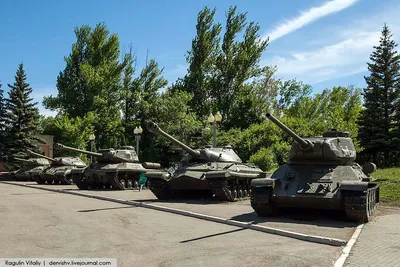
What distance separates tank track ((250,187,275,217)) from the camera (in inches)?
454

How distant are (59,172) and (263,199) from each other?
20886 mm

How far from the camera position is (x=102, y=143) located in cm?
Answer: 4772

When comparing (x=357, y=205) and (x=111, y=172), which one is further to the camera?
(x=111, y=172)

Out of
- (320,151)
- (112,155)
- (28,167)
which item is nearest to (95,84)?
(28,167)

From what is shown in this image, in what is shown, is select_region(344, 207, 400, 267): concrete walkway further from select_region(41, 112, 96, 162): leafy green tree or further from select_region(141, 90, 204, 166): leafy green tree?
select_region(41, 112, 96, 162): leafy green tree

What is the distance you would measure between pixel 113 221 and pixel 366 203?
19.8ft

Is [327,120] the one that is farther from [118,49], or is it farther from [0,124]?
[0,124]

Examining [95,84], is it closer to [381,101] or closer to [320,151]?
[381,101]

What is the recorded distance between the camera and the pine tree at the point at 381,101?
29375mm

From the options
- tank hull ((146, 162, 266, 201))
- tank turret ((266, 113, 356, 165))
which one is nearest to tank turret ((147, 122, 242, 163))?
tank hull ((146, 162, 266, 201))

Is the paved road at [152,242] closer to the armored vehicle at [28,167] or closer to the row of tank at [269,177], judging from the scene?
the row of tank at [269,177]

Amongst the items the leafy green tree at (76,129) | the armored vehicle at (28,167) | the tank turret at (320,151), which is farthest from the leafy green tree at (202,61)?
the tank turret at (320,151)

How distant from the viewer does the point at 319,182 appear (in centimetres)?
1182

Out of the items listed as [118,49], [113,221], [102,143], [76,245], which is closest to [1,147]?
[102,143]
